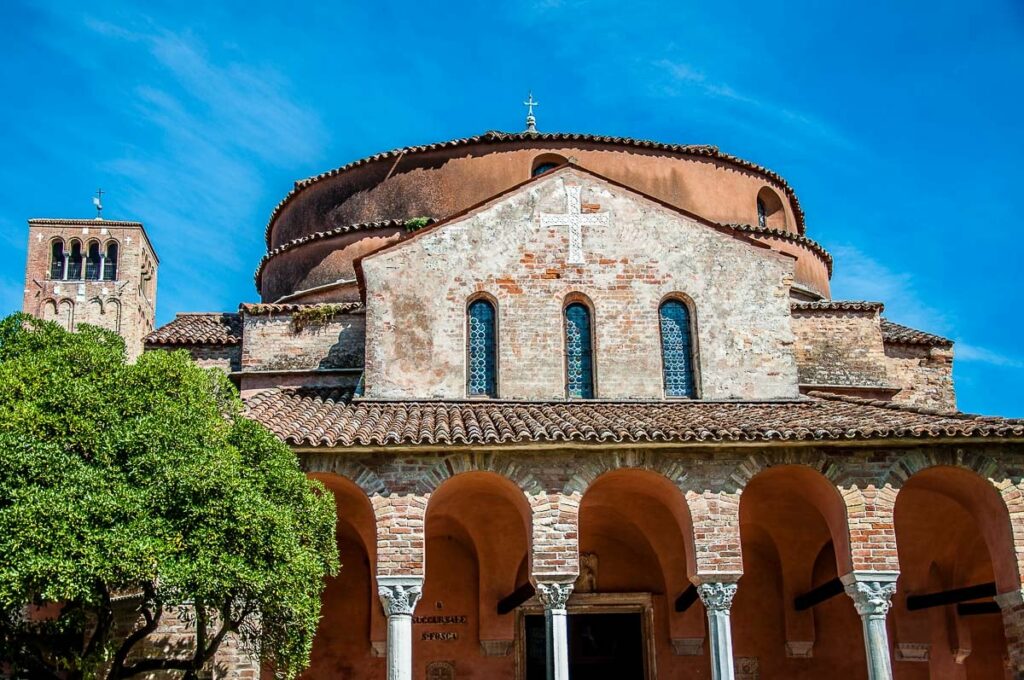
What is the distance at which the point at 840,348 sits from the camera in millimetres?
20203

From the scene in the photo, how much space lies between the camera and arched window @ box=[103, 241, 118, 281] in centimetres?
4209

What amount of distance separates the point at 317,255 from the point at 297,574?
35.8 ft

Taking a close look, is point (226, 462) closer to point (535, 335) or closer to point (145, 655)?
point (145, 655)

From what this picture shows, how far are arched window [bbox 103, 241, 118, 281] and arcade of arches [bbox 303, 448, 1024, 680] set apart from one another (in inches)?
1075

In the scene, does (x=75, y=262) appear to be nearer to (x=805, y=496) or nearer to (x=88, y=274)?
(x=88, y=274)

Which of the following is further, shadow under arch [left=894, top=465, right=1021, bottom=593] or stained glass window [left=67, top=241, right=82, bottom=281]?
stained glass window [left=67, top=241, right=82, bottom=281]

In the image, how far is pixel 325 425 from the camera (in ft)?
51.6

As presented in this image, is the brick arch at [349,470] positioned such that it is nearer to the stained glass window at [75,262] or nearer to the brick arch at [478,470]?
the brick arch at [478,470]

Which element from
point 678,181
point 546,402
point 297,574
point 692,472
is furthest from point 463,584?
point 678,181

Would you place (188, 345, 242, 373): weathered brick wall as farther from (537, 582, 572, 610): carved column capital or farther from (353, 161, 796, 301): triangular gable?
(537, 582, 572, 610): carved column capital

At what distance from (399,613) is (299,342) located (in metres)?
6.62

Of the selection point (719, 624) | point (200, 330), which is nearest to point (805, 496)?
point (719, 624)

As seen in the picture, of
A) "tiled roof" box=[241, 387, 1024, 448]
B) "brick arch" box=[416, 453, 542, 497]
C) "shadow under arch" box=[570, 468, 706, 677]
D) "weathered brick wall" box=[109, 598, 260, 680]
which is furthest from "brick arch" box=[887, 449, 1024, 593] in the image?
"weathered brick wall" box=[109, 598, 260, 680]

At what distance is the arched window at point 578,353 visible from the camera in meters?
18.0
